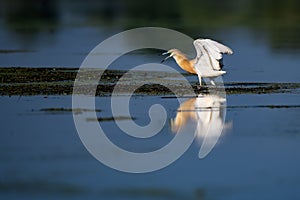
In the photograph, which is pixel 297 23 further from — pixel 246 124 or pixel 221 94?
pixel 246 124

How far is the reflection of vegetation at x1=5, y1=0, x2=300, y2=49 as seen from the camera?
1199 inches

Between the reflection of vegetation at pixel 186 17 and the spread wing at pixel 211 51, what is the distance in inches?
323

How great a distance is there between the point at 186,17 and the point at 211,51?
70.3 feet

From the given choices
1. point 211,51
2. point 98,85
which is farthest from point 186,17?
point 211,51

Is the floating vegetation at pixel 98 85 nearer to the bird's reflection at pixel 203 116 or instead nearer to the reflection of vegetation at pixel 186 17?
the bird's reflection at pixel 203 116

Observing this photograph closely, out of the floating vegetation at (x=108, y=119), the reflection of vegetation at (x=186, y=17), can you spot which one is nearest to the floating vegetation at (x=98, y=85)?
the floating vegetation at (x=108, y=119)

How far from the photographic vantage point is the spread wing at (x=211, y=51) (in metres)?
14.8

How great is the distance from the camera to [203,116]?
12531 mm

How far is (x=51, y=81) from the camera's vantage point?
639 inches

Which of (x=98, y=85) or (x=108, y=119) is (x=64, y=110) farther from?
(x=98, y=85)

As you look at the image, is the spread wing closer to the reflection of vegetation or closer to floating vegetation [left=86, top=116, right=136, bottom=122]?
floating vegetation [left=86, top=116, right=136, bottom=122]

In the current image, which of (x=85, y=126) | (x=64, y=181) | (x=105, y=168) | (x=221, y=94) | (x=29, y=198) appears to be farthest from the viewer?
(x=221, y=94)

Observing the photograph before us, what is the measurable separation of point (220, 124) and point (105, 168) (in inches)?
104

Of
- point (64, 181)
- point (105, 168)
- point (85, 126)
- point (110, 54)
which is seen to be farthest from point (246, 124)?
point (110, 54)
